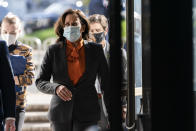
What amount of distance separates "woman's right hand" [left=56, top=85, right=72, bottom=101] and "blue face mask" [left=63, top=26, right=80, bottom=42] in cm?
44

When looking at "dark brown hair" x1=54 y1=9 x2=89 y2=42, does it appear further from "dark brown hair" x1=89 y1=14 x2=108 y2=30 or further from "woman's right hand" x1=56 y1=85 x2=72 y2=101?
"dark brown hair" x1=89 y1=14 x2=108 y2=30

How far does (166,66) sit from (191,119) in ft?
0.59

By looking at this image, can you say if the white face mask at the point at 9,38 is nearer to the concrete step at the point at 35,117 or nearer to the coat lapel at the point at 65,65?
the coat lapel at the point at 65,65

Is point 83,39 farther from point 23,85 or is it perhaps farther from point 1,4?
point 1,4

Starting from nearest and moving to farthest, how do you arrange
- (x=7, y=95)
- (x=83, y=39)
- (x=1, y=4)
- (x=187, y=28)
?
(x=187, y=28) → (x=7, y=95) → (x=83, y=39) → (x=1, y=4)

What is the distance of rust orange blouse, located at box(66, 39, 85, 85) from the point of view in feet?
8.93

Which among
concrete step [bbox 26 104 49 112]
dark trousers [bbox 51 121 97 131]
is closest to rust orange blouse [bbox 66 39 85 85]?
dark trousers [bbox 51 121 97 131]

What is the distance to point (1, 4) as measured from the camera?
205 inches

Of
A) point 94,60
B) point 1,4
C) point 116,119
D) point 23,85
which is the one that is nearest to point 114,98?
point 116,119

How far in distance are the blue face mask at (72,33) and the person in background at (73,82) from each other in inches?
4.3

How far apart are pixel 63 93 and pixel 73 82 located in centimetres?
15

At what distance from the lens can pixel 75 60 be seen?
279 cm

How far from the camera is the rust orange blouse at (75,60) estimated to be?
8.93 feet

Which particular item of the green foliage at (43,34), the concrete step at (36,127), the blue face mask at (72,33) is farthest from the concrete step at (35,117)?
the green foliage at (43,34)
